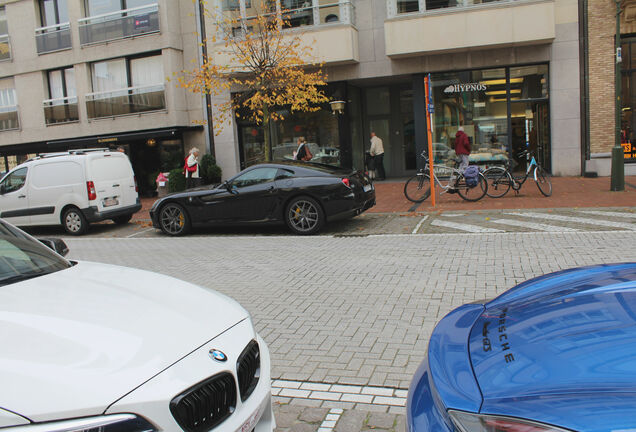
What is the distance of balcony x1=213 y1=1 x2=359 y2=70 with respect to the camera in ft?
61.2

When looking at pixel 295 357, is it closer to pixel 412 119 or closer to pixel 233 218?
pixel 233 218

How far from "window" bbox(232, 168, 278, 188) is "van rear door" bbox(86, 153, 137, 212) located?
3968mm

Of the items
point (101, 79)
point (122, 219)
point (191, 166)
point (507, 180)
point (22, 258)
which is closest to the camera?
point (22, 258)

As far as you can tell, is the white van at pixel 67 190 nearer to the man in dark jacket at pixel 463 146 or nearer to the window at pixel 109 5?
the man in dark jacket at pixel 463 146

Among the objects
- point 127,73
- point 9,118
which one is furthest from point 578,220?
point 9,118

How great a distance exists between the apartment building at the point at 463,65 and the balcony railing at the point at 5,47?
11.0 metres

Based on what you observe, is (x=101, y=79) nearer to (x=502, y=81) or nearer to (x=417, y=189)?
(x=417, y=189)

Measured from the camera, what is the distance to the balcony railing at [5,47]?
24234 millimetres

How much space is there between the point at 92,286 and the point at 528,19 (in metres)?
17.1

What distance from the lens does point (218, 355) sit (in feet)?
8.41

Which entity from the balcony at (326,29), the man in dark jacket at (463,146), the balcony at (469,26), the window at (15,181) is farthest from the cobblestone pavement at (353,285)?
Result: the balcony at (326,29)

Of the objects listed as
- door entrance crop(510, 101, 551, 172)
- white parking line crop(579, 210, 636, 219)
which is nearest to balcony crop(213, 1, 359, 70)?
door entrance crop(510, 101, 551, 172)

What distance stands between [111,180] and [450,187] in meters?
8.45

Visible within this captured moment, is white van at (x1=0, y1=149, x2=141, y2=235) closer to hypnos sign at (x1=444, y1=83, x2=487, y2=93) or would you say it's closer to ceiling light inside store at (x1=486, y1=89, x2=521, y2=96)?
hypnos sign at (x1=444, y1=83, x2=487, y2=93)
